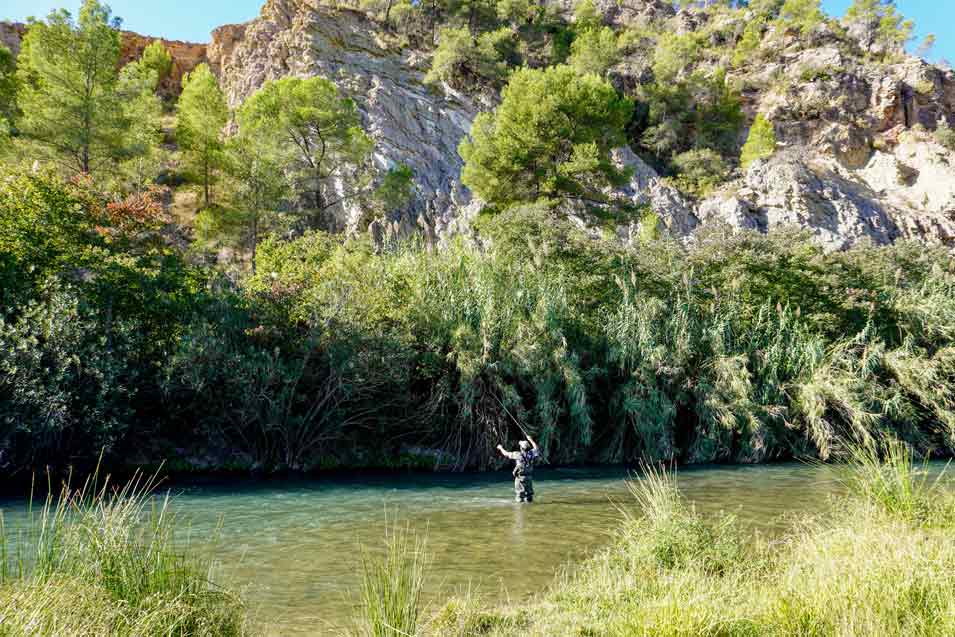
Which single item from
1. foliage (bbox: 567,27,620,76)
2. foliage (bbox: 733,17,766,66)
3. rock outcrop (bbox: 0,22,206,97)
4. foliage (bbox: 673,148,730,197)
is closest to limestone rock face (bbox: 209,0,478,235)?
rock outcrop (bbox: 0,22,206,97)

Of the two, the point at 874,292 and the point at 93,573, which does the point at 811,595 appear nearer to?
the point at 93,573

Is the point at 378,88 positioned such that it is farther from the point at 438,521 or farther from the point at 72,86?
the point at 438,521

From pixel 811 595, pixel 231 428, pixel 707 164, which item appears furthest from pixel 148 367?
pixel 707 164

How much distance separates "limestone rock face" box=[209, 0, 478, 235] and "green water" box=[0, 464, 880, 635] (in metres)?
22.8

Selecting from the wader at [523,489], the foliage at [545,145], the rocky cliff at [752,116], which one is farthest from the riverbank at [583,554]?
the rocky cliff at [752,116]

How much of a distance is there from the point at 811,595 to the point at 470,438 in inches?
593

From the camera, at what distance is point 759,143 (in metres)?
50.0

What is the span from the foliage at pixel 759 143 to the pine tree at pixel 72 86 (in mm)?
42401

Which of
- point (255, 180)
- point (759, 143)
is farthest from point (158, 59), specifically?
point (759, 143)

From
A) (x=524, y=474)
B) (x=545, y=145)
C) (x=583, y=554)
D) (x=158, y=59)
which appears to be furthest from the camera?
(x=158, y=59)

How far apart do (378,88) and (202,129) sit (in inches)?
475

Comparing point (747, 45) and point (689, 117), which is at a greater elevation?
point (747, 45)

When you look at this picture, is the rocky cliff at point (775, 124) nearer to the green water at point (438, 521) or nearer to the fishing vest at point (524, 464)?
the green water at point (438, 521)

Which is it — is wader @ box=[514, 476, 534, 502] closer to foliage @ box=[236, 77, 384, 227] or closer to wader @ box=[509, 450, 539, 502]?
wader @ box=[509, 450, 539, 502]
